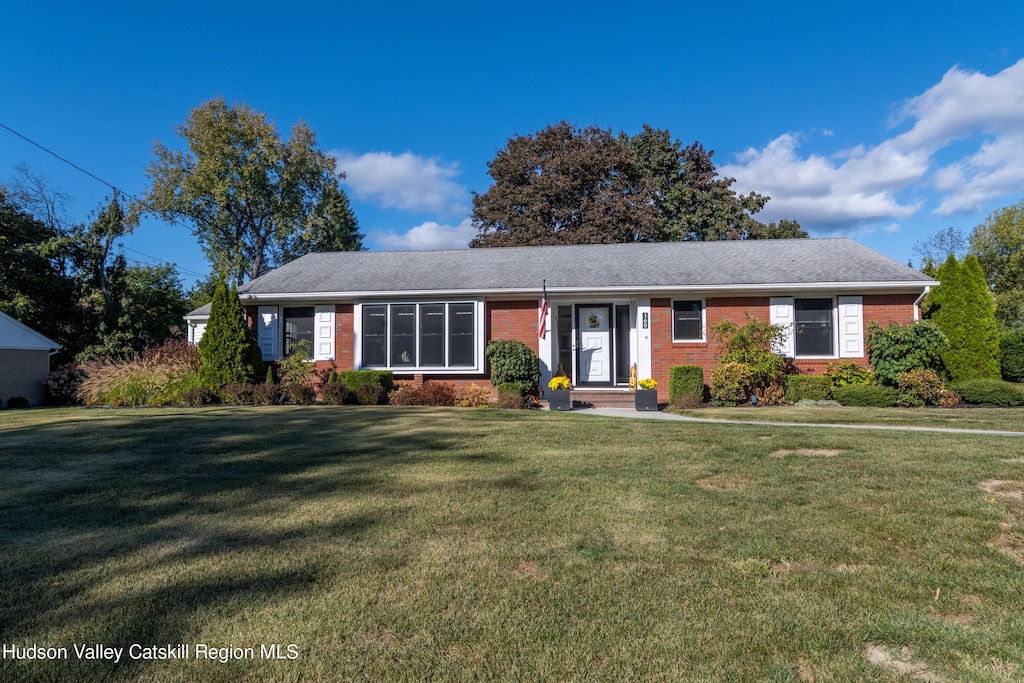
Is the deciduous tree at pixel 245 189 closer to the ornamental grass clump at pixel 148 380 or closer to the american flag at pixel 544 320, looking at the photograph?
the ornamental grass clump at pixel 148 380

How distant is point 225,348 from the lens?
13.5 metres

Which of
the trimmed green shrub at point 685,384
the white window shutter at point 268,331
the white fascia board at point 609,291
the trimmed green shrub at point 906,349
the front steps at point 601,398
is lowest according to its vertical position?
the front steps at point 601,398

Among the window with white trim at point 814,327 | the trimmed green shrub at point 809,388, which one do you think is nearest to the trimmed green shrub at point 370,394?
the trimmed green shrub at point 809,388

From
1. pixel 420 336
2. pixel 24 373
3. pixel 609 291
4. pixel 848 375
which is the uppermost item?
pixel 609 291

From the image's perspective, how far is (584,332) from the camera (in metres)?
15.0

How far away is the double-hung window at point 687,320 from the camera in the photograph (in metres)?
14.1

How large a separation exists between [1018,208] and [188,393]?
114ft

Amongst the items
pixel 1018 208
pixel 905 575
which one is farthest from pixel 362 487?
pixel 1018 208

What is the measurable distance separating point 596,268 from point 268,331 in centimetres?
893

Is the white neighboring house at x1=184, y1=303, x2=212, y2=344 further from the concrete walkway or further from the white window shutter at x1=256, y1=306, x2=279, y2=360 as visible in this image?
the concrete walkway

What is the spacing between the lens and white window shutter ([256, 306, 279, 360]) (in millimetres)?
15023

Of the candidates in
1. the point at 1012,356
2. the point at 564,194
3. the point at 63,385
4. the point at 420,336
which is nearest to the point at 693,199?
the point at 564,194

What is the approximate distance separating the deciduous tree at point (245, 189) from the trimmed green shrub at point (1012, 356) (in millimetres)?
27871

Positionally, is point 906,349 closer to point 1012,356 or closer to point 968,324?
point 968,324
